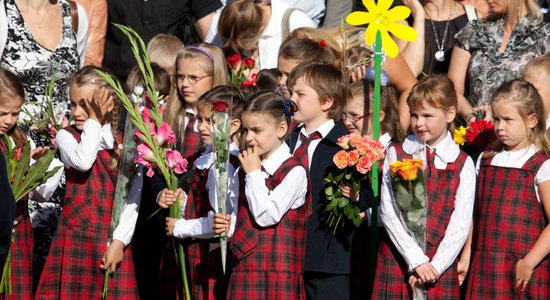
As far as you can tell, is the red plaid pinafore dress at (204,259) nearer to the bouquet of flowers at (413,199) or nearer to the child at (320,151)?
the child at (320,151)

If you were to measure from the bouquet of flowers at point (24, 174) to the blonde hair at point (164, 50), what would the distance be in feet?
4.72

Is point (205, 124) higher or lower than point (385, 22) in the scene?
lower

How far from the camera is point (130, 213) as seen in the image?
7.38 m

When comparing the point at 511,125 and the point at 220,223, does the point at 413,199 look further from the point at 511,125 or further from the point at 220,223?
the point at 220,223

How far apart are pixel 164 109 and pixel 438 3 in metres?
2.43

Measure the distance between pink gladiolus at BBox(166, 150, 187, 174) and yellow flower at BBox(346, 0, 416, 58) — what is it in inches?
51.6

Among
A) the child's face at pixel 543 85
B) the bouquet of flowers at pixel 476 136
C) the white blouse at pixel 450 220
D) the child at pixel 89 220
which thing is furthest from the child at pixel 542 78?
the child at pixel 89 220

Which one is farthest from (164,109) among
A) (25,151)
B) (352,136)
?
(352,136)

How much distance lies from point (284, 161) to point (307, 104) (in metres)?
0.59

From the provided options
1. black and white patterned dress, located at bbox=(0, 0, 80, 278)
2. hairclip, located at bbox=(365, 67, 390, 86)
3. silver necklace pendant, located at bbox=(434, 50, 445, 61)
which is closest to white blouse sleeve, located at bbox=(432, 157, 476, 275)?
hairclip, located at bbox=(365, 67, 390, 86)

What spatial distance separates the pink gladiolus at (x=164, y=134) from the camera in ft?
23.3

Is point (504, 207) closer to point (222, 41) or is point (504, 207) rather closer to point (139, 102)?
point (139, 102)

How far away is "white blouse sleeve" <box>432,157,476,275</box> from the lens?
22.3 ft

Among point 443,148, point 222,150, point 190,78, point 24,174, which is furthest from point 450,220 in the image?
point 24,174
